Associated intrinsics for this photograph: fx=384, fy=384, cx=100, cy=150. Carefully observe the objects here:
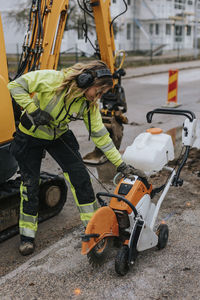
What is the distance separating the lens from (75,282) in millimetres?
3203

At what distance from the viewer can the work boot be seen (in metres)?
3.68

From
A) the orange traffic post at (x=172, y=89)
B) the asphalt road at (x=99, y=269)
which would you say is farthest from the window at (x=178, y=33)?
the asphalt road at (x=99, y=269)

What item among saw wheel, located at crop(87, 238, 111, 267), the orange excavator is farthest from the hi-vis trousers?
saw wheel, located at crop(87, 238, 111, 267)

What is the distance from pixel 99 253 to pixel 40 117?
1241 mm

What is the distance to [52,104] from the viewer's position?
3.30 metres

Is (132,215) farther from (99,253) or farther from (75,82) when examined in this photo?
(75,82)

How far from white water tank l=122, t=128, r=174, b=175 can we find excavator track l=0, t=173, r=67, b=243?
112cm

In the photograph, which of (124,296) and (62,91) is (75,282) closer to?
(124,296)

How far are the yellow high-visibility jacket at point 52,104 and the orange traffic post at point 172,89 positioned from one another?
293 inches

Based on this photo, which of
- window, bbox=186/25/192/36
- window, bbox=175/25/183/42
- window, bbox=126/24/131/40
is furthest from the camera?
window, bbox=186/25/192/36

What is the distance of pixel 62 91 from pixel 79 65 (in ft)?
0.86

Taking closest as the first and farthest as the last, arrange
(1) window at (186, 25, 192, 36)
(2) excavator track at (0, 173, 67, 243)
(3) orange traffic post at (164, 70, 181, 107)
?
1. (2) excavator track at (0, 173, 67, 243)
2. (3) orange traffic post at (164, 70, 181, 107)
3. (1) window at (186, 25, 192, 36)

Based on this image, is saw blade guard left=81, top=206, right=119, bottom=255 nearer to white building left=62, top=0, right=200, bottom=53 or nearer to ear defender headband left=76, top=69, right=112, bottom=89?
ear defender headband left=76, top=69, right=112, bottom=89

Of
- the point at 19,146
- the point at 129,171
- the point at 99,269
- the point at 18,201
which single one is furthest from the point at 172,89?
the point at 99,269
